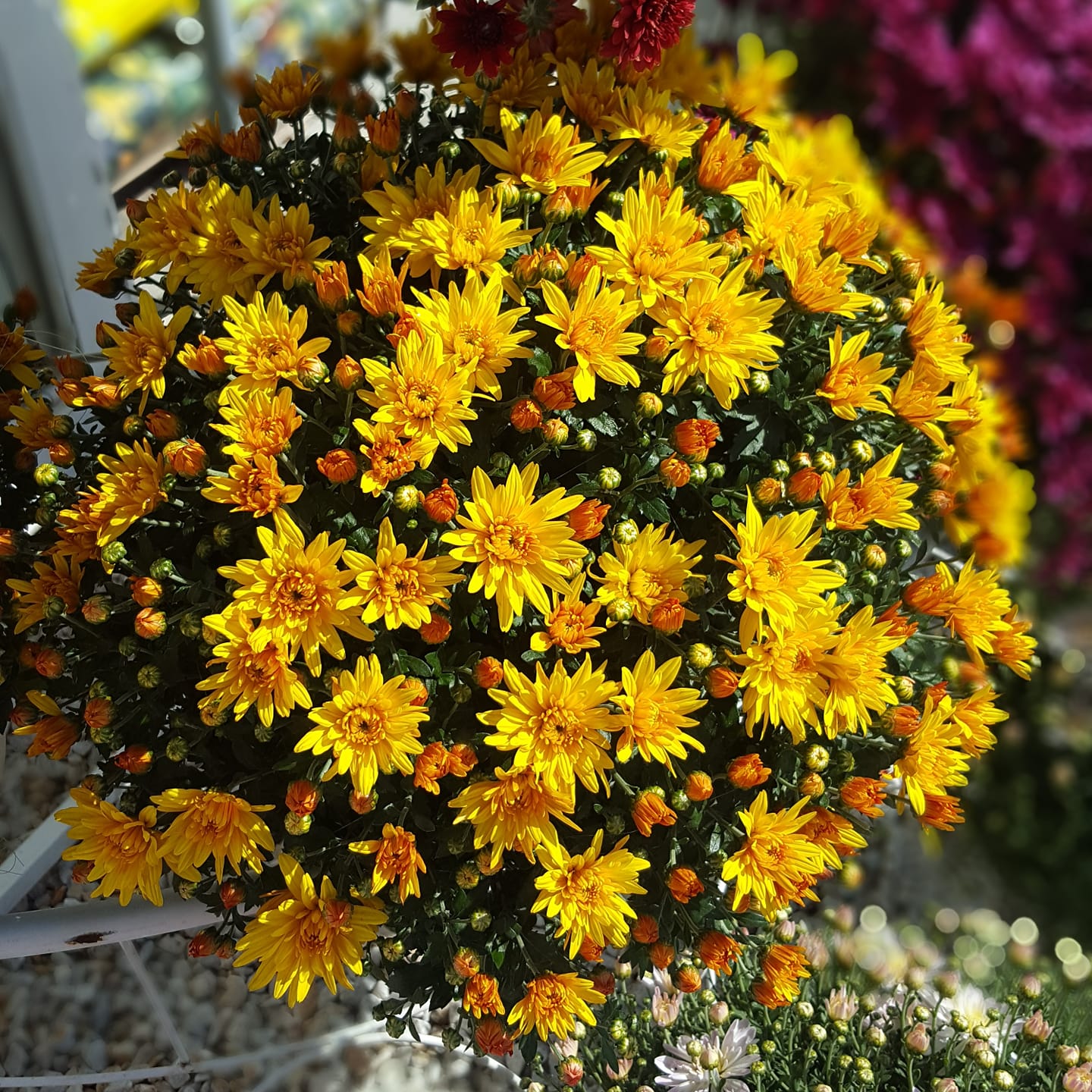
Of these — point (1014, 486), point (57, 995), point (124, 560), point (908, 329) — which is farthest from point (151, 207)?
point (57, 995)

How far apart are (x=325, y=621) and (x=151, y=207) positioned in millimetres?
411

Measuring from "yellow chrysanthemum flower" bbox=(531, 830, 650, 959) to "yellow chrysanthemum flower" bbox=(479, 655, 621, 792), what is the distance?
8cm

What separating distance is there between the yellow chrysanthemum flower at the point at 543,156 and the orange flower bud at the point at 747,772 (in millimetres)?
481

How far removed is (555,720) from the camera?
750 millimetres

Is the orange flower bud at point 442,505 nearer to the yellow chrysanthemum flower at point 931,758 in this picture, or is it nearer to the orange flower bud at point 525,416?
the orange flower bud at point 525,416

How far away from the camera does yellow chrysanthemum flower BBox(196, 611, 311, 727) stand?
28.7 inches

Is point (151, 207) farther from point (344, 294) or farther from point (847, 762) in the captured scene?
point (847, 762)

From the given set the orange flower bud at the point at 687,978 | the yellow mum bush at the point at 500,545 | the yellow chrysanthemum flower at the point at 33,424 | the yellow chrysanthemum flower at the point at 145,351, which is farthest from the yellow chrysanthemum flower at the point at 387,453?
the orange flower bud at the point at 687,978

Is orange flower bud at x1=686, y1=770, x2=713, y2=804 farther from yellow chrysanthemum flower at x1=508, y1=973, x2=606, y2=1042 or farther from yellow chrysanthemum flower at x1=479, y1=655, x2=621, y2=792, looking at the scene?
yellow chrysanthemum flower at x1=508, y1=973, x2=606, y2=1042

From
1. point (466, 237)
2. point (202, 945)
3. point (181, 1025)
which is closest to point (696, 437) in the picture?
point (466, 237)

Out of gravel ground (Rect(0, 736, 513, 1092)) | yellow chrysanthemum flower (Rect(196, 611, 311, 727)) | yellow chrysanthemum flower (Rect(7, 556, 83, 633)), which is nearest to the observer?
yellow chrysanthemum flower (Rect(196, 611, 311, 727))

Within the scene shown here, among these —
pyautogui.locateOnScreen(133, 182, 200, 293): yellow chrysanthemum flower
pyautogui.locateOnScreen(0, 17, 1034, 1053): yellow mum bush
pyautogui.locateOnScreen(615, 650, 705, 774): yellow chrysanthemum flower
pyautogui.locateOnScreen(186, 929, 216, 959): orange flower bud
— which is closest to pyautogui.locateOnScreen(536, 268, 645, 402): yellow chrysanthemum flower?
pyautogui.locateOnScreen(0, 17, 1034, 1053): yellow mum bush

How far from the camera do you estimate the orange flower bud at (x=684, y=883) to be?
2.61ft

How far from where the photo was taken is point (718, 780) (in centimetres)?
86
